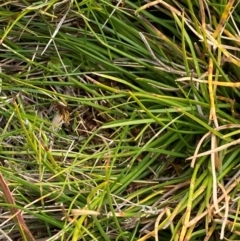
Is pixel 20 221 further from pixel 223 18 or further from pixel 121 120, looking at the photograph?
pixel 223 18

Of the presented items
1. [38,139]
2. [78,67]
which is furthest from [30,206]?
[78,67]

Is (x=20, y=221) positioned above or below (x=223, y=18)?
below

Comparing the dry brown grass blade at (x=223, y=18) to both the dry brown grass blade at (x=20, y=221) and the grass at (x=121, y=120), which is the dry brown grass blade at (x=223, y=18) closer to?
the grass at (x=121, y=120)

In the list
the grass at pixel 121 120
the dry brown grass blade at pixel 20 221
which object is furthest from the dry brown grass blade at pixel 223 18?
the dry brown grass blade at pixel 20 221

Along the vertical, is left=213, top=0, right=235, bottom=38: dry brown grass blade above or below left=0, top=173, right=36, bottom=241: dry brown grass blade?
above

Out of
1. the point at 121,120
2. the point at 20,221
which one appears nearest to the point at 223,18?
the point at 121,120

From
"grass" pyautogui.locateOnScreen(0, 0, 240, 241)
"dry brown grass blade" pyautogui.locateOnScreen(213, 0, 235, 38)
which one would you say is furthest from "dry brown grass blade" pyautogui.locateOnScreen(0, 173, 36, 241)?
"dry brown grass blade" pyautogui.locateOnScreen(213, 0, 235, 38)

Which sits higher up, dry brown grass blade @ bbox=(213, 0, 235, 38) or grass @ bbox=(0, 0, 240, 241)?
dry brown grass blade @ bbox=(213, 0, 235, 38)

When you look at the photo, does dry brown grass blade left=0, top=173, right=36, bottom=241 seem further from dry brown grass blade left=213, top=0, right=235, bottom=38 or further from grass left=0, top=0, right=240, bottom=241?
dry brown grass blade left=213, top=0, right=235, bottom=38

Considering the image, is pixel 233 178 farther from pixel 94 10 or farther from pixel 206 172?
pixel 94 10
